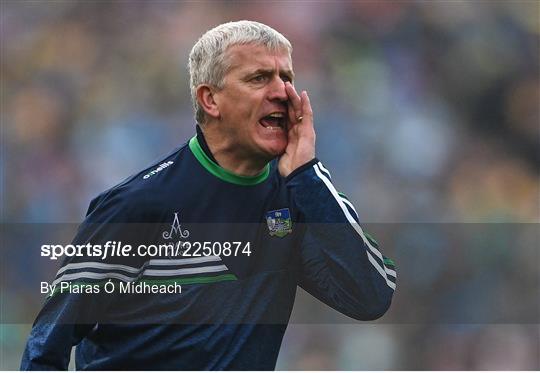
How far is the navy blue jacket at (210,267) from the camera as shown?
263 centimetres

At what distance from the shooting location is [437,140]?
5.32 m

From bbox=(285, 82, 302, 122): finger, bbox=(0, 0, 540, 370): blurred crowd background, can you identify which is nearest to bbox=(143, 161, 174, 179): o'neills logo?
bbox=(285, 82, 302, 122): finger

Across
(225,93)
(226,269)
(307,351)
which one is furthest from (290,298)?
(307,351)

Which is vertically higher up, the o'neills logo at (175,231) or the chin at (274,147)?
the chin at (274,147)

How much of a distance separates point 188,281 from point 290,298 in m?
0.35

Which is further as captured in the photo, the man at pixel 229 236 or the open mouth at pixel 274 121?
the open mouth at pixel 274 121

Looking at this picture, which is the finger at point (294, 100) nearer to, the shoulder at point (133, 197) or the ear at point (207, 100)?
the ear at point (207, 100)

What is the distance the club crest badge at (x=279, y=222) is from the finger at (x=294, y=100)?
33cm

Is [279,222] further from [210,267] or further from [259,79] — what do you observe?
[259,79]

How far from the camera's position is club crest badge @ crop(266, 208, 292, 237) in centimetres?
280

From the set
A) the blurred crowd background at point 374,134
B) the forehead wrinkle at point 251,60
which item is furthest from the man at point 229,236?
the blurred crowd background at point 374,134

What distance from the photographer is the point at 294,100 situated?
2.82 metres

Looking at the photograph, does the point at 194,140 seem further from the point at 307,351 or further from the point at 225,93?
the point at 307,351

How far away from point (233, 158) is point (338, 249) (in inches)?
17.7
